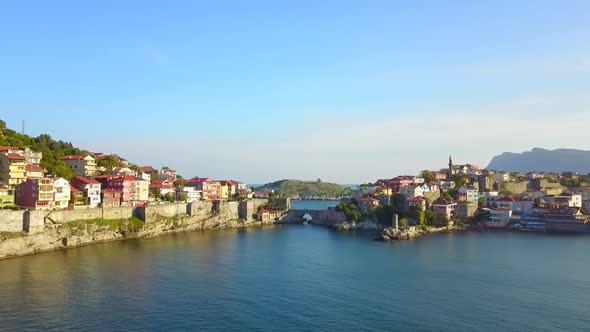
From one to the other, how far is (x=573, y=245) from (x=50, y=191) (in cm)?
4876

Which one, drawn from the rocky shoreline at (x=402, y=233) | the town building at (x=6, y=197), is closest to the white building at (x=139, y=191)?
the town building at (x=6, y=197)

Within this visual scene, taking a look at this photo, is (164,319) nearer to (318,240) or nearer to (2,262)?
(2,262)

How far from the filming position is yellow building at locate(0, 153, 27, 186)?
141 feet

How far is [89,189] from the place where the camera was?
157 ft

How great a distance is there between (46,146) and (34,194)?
81.4 feet

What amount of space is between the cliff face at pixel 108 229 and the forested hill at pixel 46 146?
1013 cm

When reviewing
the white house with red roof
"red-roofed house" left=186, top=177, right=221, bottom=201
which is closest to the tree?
"red-roofed house" left=186, top=177, right=221, bottom=201

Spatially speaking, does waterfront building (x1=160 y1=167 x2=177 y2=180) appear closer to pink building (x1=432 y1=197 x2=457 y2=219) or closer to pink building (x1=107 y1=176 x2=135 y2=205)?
pink building (x1=107 y1=176 x2=135 y2=205)

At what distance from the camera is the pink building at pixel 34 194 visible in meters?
40.3

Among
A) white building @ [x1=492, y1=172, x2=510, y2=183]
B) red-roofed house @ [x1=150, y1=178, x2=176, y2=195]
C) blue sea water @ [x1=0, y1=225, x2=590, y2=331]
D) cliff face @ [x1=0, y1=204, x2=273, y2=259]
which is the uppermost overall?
white building @ [x1=492, y1=172, x2=510, y2=183]

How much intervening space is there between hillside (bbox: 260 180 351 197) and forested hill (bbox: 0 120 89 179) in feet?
368

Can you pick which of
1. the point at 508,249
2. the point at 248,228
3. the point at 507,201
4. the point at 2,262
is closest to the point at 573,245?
the point at 508,249

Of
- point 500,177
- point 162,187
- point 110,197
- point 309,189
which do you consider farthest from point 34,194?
point 309,189

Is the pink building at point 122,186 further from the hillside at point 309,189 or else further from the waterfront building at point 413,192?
the hillside at point 309,189
